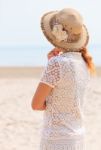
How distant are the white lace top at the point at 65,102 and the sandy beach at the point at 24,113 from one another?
19.7 inches

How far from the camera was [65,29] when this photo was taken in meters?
1.33

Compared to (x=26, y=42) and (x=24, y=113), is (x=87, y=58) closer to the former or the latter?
(x=24, y=113)

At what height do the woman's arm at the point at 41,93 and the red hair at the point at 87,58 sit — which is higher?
the red hair at the point at 87,58

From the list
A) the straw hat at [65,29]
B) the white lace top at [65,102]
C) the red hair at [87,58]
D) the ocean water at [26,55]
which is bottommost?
the ocean water at [26,55]

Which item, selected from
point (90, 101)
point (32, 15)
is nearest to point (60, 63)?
point (90, 101)

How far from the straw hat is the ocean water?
7.89 ft

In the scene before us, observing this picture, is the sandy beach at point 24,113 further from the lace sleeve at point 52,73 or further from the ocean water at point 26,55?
the lace sleeve at point 52,73

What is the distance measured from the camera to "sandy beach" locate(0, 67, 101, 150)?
2.42 metres

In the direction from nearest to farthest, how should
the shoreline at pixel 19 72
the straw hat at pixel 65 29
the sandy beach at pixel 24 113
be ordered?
the straw hat at pixel 65 29, the sandy beach at pixel 24 113, the shoreline at pixel 19 72

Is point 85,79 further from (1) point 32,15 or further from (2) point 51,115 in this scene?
(1) point 32,15

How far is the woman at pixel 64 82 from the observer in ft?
4.34

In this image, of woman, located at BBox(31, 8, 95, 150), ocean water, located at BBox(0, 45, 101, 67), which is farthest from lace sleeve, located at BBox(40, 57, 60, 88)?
ocean water, located at BBox(0, 45, 101, 67)

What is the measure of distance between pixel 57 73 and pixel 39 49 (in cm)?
250

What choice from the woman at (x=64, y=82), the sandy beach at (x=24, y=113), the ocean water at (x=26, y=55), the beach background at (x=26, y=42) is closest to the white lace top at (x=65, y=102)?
the woman at (x=64, y=82)
